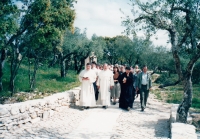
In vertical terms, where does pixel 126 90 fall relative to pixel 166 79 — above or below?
below

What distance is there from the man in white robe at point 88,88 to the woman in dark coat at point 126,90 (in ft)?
4.40

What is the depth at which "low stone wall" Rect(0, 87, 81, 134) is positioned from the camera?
22.9ft

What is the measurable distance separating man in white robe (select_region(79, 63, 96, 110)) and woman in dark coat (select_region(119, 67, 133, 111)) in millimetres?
1340

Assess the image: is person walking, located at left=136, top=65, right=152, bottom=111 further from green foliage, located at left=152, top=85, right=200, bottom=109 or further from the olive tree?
A: green foliage, located at left=152, top=85, right=200, bottom=109

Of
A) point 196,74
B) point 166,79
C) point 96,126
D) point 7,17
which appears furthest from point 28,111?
point 166,79

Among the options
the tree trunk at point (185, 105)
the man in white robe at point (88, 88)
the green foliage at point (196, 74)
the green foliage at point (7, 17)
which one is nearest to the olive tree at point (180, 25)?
the tree trunk at point (185, 105)

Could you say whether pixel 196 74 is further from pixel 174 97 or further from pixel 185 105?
pixel 185 105

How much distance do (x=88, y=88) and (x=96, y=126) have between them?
10.2 ft

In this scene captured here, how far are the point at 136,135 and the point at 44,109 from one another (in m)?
3.66

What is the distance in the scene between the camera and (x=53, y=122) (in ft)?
27.0

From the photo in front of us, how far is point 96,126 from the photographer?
7586mm

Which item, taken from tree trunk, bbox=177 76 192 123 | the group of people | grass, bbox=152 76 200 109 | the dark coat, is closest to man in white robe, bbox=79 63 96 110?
the group of people

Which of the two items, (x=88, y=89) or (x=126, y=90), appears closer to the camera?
(x=88, y=89)

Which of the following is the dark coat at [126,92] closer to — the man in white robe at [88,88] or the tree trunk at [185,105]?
the man in white robe at [88,88]
